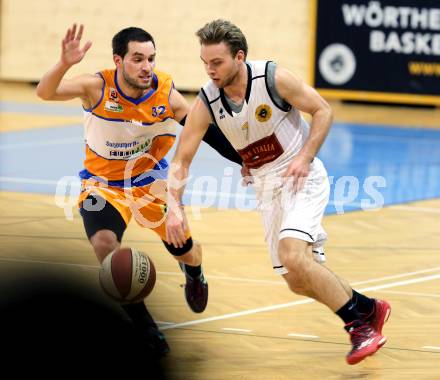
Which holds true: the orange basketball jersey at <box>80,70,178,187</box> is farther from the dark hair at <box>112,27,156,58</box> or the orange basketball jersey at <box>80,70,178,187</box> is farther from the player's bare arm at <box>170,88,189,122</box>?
the dark hair at <box>112,27,156,58</box>

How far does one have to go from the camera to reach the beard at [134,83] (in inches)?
274

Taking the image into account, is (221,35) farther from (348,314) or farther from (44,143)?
(44,143)

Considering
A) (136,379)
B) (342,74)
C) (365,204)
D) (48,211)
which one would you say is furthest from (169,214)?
(342,74)

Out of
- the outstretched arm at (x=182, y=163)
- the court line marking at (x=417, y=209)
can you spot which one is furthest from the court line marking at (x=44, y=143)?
the outstretched arm at (x=182, y=163)

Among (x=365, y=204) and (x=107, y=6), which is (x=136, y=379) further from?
(x=107, y=6)

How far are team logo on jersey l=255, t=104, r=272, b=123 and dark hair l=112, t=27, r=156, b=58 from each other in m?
1.03

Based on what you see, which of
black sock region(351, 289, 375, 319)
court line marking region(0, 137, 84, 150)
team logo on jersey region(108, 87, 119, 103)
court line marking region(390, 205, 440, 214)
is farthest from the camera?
court line marking region(0, 137, 84, 150)

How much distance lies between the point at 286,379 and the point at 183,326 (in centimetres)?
135

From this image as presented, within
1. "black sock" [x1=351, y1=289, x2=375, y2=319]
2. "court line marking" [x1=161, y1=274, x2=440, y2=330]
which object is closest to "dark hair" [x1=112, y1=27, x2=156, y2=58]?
"court line marking" [x1=161, y1=274, x2=440, y2=330]

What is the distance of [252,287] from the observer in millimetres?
8312

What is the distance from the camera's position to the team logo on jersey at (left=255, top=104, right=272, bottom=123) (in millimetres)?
6410

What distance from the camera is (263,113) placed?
6.42m

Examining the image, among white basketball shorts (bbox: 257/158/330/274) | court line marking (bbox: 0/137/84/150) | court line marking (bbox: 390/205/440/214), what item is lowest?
court line marking (bbox: 390/205/440/214)

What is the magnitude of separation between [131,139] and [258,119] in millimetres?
1172
